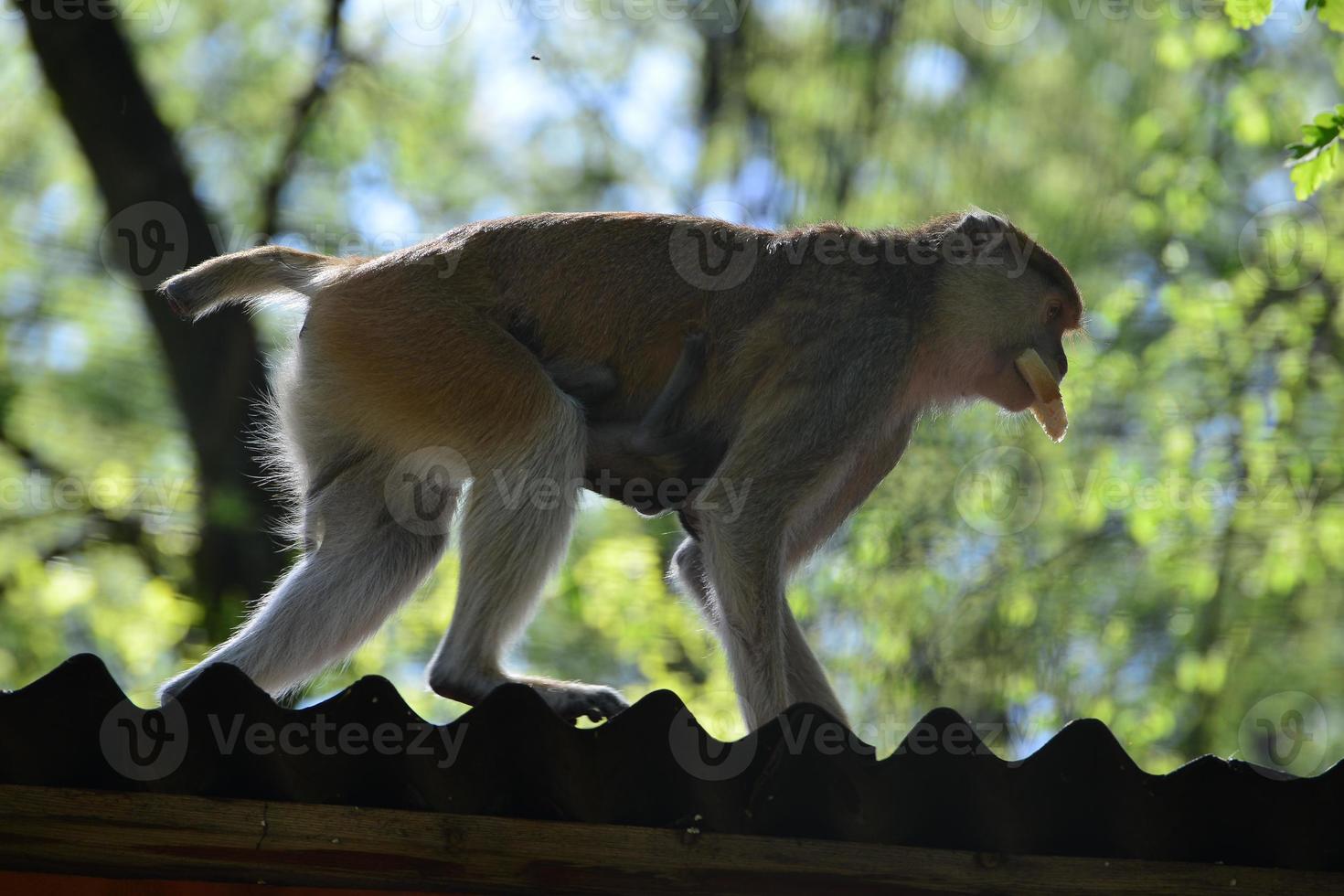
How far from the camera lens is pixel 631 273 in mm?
3764

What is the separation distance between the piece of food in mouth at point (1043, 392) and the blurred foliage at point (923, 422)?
5.18 metres

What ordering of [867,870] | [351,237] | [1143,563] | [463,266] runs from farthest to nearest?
[1143,563], [351,237], [463,266], [867,870]

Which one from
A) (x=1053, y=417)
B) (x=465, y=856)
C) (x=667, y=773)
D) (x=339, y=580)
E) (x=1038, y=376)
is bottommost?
(x=465, y=856)

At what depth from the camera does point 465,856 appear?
2.38 m

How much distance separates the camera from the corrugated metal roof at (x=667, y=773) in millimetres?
2262

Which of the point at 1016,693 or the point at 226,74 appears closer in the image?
the point at 226,74

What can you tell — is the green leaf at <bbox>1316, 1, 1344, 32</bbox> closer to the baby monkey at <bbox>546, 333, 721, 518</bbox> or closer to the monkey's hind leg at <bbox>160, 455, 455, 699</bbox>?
the baby monkey at <bbox>546, 333, 721, 518</bbox>

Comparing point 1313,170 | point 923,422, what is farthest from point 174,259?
point 1313,170

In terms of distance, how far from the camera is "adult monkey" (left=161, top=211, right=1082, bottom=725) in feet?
11.0

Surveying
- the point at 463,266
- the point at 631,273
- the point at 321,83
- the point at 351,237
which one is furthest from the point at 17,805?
the point at 321,83

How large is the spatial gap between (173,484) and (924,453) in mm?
5259

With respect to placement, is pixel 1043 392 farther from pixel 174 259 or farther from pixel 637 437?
pixel 174 259

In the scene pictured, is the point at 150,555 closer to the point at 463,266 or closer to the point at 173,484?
the point at 173,484

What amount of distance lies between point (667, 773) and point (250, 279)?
6.61 feet
